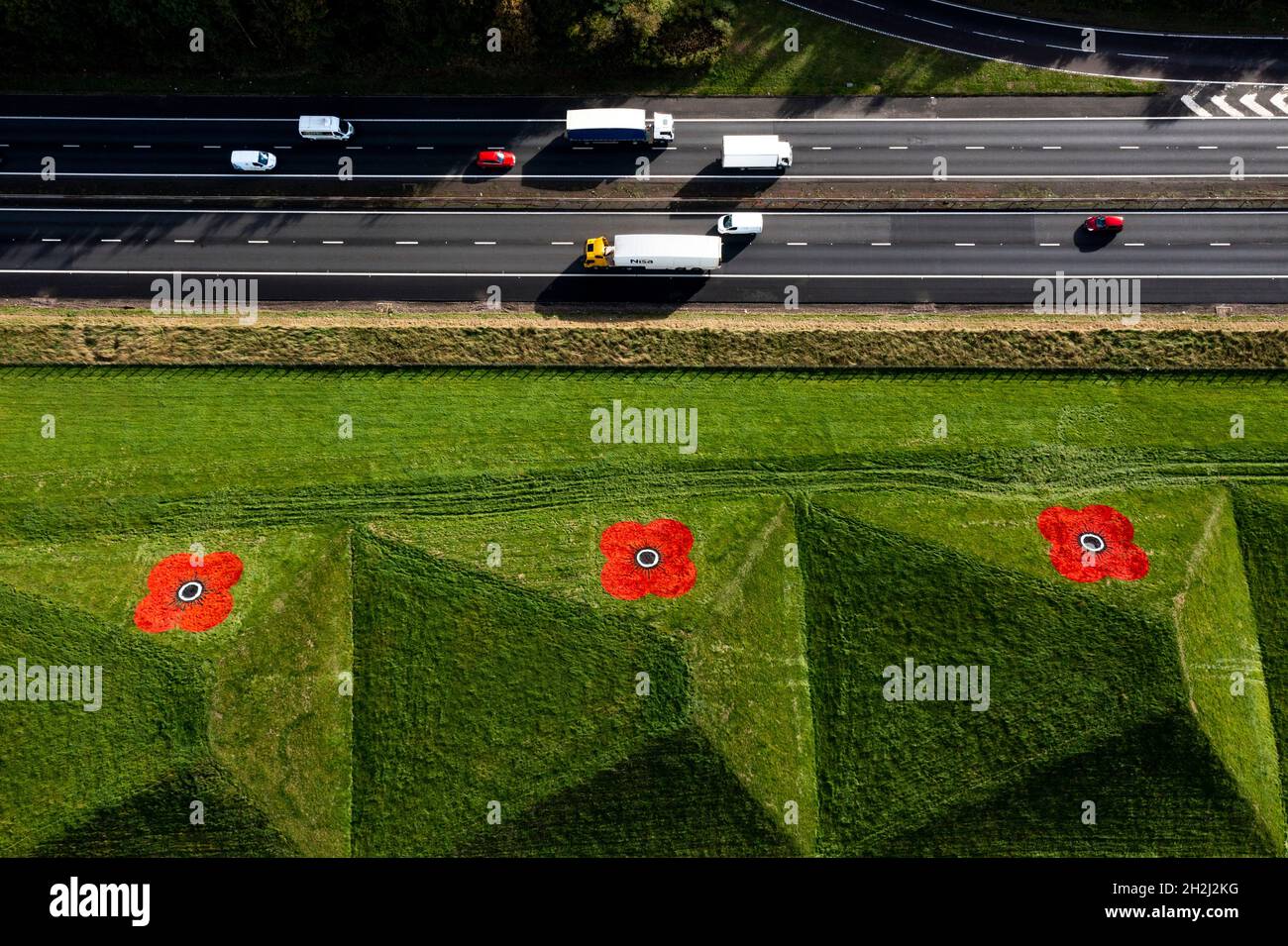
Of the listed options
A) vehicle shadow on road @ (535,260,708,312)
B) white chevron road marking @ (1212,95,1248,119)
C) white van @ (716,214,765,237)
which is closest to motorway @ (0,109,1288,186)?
white chevron road marking @ (1212,95,1248,119)

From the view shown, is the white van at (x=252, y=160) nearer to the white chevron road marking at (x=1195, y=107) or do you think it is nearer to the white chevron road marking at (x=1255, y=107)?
the white chevron road marking at (x=1195, y=107)

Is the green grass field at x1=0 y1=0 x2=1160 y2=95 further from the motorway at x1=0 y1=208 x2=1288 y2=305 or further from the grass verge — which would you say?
the grass verge

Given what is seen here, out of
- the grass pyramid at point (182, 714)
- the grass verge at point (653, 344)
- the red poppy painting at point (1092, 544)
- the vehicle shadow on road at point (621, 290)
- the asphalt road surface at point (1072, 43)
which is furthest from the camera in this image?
the asphalt road surface at point (1072, 43)

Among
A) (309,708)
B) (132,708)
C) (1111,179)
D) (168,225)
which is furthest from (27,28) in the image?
(1111,179)

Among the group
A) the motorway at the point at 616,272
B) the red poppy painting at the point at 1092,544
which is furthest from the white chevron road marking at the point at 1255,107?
the red poppy painting at the point at 1092,544

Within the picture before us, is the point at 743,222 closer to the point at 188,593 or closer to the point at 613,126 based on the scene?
the point at 613,126

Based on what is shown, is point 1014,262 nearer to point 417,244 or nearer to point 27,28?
point 417,244

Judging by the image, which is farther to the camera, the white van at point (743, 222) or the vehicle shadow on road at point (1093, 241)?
the vehicle shadow on road at point (1093, 241)
